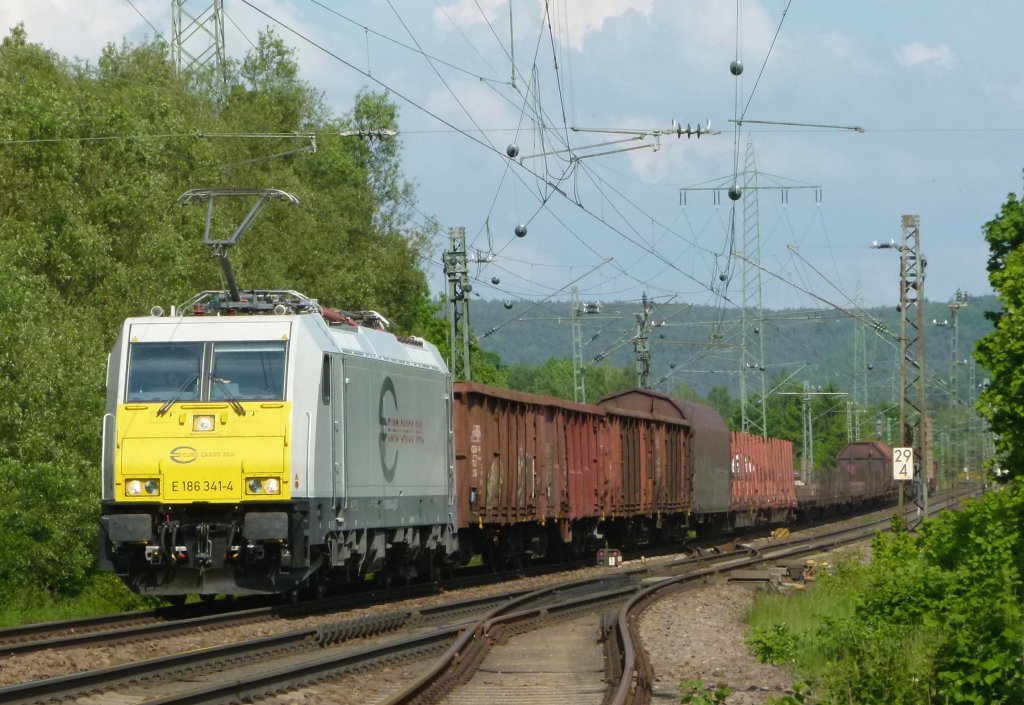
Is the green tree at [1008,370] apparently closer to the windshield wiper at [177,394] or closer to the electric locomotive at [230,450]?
the electric locomotive at [230,450]

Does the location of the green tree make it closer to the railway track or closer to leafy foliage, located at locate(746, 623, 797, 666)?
leafy foliage, located at locate(746, 623, 797, 666)

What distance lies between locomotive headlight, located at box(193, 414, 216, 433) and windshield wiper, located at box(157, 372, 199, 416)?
0.39 metres

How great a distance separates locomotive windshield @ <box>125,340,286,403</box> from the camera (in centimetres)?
1705

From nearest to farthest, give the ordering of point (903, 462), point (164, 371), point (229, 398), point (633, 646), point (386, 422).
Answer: point (633, 646) < point (229, 398) < point (164, 371) < point (386, 422) < point (903, 462)

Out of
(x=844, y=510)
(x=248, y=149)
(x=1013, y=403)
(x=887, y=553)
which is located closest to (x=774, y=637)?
(x=1013, y=403)

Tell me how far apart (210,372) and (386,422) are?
3076 mm

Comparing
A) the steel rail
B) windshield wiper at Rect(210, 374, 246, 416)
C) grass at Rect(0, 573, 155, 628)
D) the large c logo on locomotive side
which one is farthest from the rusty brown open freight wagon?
windshield wiper at Rect(210, 374, 246, 416)

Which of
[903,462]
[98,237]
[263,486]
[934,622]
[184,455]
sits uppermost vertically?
[98,237]

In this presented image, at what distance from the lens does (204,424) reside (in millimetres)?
16875

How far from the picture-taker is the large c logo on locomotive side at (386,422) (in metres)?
19.4

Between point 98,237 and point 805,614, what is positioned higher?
point 98,237

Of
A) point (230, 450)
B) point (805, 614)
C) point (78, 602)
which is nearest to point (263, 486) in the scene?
point (230, 450)

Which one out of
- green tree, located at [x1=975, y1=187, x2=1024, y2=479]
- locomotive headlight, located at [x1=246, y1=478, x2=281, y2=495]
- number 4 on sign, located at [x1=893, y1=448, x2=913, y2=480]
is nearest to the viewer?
green tree, located at [x1=975, y1=187, x2=1024, y2=479]

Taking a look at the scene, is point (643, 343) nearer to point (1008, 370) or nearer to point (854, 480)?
point (854, 480)
